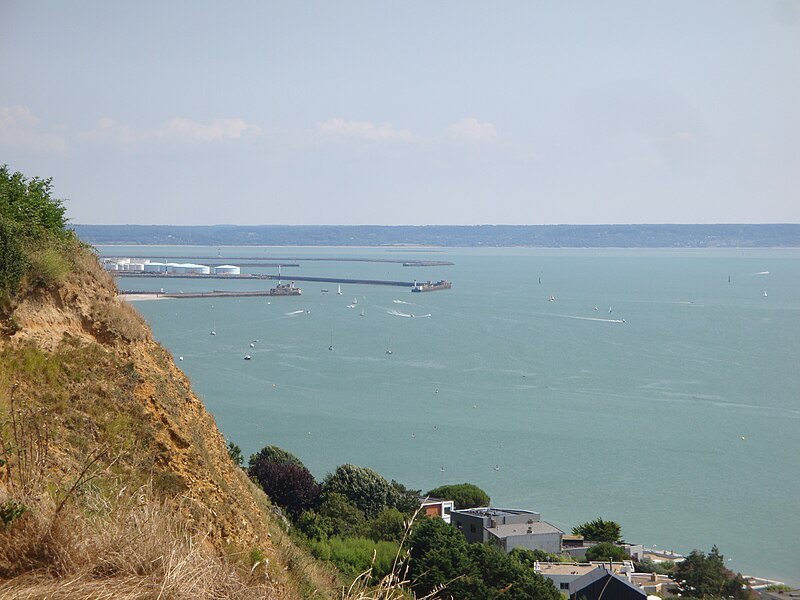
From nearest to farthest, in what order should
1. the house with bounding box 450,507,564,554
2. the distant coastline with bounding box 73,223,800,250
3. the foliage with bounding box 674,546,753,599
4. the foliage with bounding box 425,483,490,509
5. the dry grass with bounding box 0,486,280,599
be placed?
the dry grass with bounding box 0,486,280,599 < the foliage with bounding box 674,546,753,599 < the house with bounding box 450,507,564,554 < the foliage with bounding box 425,483,490,509 < the distant coastline with bounding box 73,223,800,250

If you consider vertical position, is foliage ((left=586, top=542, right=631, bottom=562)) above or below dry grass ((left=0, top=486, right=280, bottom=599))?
below

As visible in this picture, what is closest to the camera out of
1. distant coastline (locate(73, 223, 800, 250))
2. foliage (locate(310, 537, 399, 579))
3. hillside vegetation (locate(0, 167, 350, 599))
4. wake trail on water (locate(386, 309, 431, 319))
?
hillside vegetation (locate(0, 167, 350, 599))

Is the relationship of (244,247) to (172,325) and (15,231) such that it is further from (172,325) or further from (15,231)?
(15,231)

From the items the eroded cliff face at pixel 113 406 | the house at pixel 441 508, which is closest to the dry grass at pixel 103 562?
the eroded cliff face at pixel 113 406

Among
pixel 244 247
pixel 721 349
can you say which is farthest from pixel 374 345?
pixel 244 247

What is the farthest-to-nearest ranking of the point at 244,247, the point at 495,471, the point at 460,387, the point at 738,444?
the point at 244,247, the point at 460,387, the point at 738,444, the point at 495,471

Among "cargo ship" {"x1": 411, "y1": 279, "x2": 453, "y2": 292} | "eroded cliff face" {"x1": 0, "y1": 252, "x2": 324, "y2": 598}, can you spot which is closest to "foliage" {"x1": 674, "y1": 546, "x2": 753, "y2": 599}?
"eroded cliff face" {"x1": 0, "y1": 252, "x2": 324, "y2": 598}

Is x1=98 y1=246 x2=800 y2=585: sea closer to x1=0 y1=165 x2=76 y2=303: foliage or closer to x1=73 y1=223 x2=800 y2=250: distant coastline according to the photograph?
x1=0 y1=165 x2=76 y2=303: foliage
